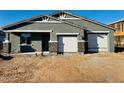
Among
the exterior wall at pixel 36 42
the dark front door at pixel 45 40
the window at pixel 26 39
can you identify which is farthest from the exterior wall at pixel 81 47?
the window at pixel 26 39

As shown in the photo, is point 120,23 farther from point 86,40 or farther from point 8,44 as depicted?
point 8,44

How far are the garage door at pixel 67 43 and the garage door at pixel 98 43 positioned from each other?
2519 mm

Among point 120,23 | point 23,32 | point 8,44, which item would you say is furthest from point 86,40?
point 120,23

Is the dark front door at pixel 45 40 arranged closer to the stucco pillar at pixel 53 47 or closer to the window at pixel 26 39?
the window at pixel 26 39

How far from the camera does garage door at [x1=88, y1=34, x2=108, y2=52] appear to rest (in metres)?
24.2

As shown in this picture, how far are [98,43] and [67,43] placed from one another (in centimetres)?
403

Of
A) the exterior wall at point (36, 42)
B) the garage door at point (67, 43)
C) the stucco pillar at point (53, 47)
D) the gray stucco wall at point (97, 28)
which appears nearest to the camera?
the stucco pillar at point (53, 47)

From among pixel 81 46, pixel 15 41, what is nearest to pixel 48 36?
pixel 15 41

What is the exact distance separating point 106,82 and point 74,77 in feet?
5.91

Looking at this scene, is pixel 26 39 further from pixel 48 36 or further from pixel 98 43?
pixel 98 43

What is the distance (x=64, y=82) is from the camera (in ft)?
33.5

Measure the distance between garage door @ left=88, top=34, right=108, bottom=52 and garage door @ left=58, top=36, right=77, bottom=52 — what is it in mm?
2519

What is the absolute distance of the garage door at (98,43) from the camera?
24.2 m

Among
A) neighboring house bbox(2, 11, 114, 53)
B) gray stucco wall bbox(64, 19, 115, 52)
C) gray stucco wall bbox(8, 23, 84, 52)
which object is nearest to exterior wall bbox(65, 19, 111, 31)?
gray stucco wall bbox(64, 19, 115, 52)
